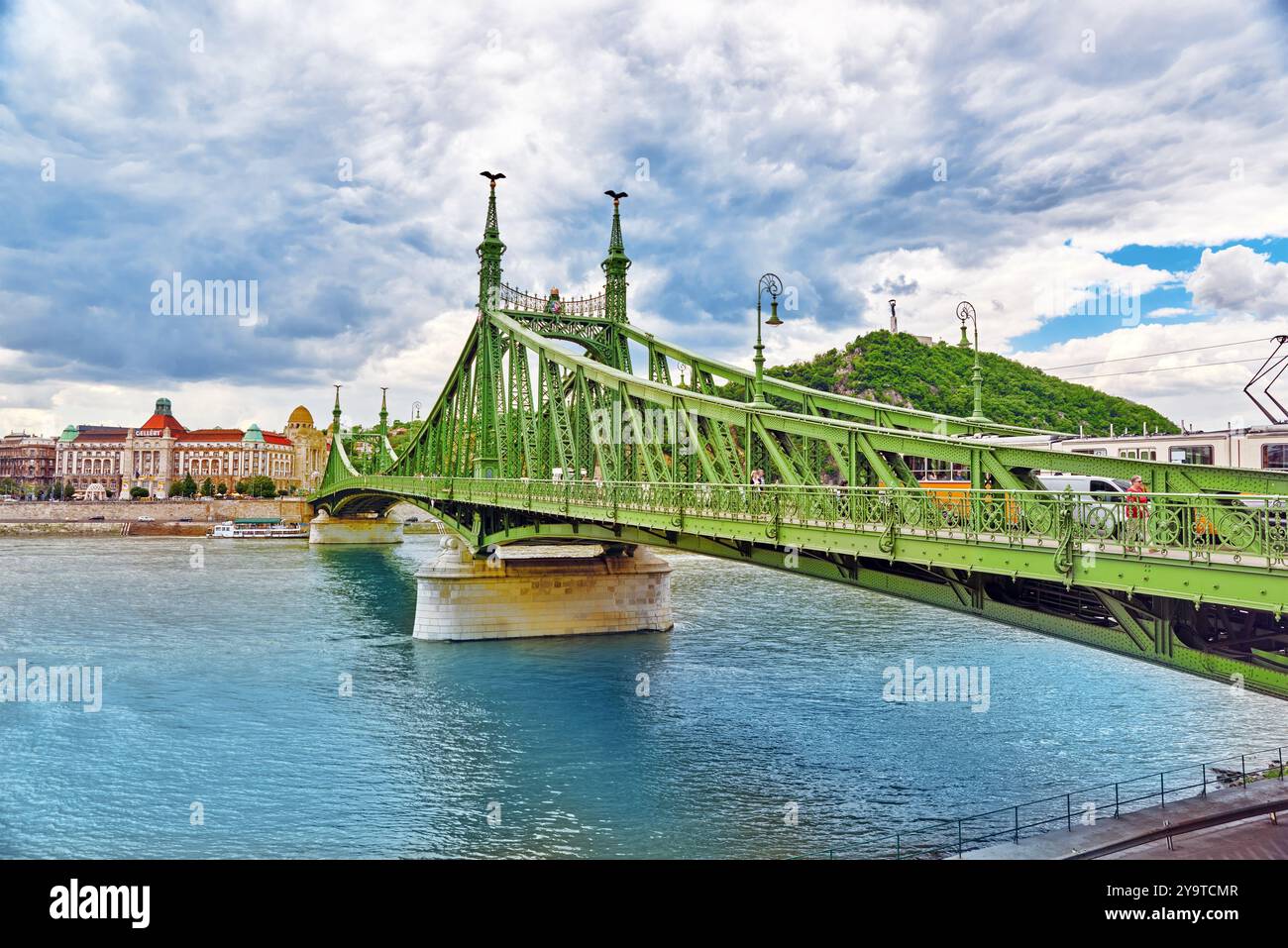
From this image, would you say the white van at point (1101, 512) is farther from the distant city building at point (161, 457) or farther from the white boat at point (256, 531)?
the distant city building at point (161, 457)

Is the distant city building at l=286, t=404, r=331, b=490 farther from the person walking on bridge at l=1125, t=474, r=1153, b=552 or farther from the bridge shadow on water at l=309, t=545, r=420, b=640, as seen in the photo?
the person walking on bridge at l=1125, t=474, r=1153, b=552

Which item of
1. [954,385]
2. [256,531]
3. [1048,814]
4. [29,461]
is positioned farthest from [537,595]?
[29,461]

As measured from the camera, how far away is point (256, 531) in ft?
355

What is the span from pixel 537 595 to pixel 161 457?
16374 cm

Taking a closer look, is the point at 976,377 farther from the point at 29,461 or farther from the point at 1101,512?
the point at 29,461

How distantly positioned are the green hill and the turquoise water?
27.9 m

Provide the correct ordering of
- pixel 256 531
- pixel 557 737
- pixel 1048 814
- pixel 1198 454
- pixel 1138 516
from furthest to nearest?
pixel 256 531, pixel 557 737, pixel 1198 454, pixel 1048 814, pixel 1138 516

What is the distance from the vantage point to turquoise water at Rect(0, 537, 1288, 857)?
1803 cm

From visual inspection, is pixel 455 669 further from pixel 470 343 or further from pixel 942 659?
pixel 470 343

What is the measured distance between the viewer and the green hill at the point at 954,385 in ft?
205

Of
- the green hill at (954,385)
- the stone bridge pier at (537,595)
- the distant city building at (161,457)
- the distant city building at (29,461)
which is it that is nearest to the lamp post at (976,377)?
the stone bridge pier at (537,595)

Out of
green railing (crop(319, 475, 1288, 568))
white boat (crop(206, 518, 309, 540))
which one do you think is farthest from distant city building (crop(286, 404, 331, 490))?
green railing (crop(319, 475, 1288, 568))

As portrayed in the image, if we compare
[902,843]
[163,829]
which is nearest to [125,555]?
[163,829]

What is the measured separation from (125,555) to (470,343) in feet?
161
